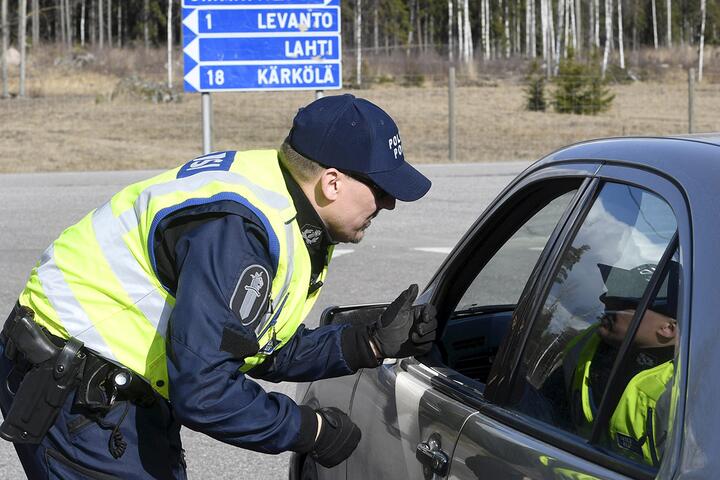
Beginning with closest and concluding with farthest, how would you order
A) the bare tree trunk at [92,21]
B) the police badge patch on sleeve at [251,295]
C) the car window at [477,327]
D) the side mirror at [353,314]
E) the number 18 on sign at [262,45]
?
the police badge patch on sleeve at [251,295] → the car window at [477,327] → the side mirror at [353,314] → the number 18 on sign at [262,45] → the bare tree trunk at [92,21]

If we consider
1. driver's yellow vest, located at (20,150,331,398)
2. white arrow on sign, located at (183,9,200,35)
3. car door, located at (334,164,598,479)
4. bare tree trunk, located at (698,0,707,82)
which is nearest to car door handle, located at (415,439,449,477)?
car door, located at (334,164,598,479)

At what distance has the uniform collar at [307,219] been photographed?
276cm

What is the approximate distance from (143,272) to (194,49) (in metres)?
12.5

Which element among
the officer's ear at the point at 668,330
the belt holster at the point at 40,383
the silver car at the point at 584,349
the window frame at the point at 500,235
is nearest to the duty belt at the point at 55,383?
the belt holster at the point at 40,383

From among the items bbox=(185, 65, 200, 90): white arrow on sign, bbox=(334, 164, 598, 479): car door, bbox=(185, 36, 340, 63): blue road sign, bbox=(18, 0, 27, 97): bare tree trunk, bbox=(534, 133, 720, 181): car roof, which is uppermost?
bbox=(18, 0, 27, 97): bare tree trunk

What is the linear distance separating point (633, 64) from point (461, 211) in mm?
44008

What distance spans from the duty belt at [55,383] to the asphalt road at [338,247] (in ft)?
7.75

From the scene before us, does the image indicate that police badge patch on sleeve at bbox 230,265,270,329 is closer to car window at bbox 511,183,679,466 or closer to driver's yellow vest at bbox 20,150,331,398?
driver's yellow vest at bbox 20,150,331,398

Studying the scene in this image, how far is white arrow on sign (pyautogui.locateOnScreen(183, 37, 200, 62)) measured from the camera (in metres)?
14.8

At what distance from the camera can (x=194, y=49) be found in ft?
48.7

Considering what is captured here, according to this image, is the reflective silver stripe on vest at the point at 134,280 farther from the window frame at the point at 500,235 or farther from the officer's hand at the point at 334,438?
the window frame at the point at 500,235

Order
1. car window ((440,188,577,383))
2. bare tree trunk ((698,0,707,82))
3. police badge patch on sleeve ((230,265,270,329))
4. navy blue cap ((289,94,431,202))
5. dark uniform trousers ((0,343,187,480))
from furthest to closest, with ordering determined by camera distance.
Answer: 1. bare tree trunk ((698,0,707,82))
2. car window ((440,188,577,383))
3. dark uniform trousers ((0,343,187,480))
4. navy blue cap ((289,94,431,202))
5. police badge patch on sleeve ((230,265,270,329))

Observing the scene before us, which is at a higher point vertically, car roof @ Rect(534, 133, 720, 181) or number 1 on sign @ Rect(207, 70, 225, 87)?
number 1 on sign @ Rect(207, 70, 225, 87)

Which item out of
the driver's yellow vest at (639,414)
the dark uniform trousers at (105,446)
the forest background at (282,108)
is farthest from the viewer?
the forest background at (282,108)
